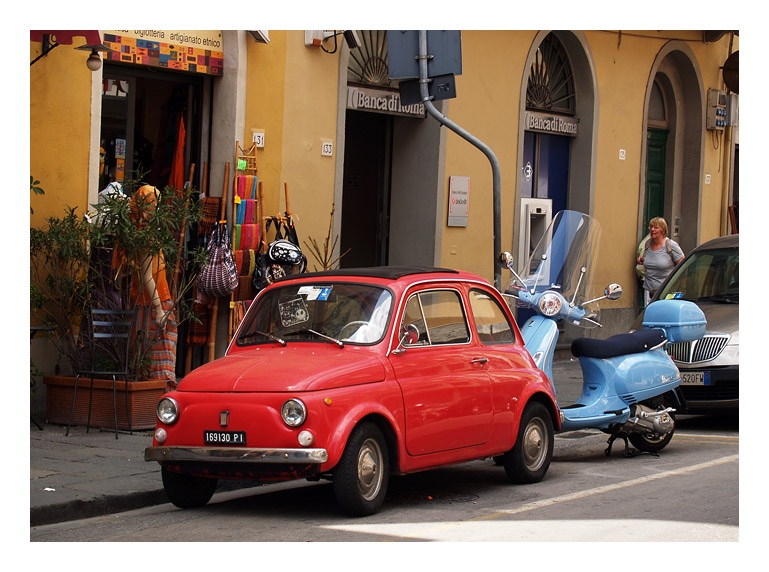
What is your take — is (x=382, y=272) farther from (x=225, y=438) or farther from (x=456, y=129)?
(x=456, y=129)

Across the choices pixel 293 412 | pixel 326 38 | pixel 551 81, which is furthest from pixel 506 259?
pixel 551 81

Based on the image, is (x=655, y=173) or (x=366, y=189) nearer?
(x=366, y=189)

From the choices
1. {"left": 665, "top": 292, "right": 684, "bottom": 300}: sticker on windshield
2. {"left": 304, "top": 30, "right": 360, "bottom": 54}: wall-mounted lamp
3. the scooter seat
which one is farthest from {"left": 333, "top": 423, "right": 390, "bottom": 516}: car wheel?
{"left": 304, "top": 30, "right": 360, "bottom": 54}: wall-mounted lamp

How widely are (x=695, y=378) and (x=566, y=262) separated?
2.09 m

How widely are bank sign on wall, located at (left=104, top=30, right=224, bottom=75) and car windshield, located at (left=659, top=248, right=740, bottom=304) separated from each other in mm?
5593

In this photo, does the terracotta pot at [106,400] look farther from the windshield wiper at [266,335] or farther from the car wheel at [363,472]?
the car wheel at [363,472]

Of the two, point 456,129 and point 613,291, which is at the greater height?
point 456,129

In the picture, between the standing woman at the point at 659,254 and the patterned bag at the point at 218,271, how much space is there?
7258 mm

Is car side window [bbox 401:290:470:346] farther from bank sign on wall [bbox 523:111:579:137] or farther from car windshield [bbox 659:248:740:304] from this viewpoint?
bank sign on wall [bbox 523:111:579:137]

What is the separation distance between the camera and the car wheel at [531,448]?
26.9ft

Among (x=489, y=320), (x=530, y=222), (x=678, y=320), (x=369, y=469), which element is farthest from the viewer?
(x=530, y=222)

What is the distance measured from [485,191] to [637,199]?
437 cm

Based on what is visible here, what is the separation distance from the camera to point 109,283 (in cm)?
1014

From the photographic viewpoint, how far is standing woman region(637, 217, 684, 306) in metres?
16.3
